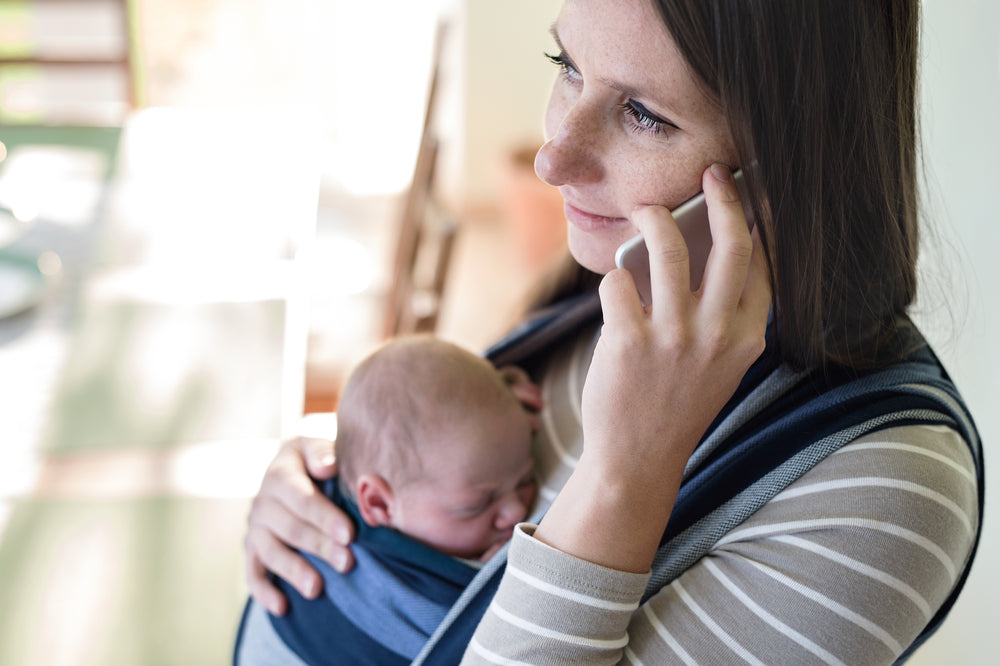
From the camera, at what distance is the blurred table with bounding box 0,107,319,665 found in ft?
3.73

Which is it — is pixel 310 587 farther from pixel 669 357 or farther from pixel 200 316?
pixel 200 316

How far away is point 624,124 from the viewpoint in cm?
86

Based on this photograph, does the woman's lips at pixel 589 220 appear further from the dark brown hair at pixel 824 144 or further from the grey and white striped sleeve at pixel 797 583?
the grey and white striped sleeve at pixel 797 583

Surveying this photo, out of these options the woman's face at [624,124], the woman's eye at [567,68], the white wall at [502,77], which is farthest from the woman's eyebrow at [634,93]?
the white wall at [502,77]

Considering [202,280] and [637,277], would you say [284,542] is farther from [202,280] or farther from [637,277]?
[202,280]

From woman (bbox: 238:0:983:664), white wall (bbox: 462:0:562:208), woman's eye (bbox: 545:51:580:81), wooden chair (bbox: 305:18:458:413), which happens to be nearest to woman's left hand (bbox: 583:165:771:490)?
woman (bbox: 238:0:983:664)

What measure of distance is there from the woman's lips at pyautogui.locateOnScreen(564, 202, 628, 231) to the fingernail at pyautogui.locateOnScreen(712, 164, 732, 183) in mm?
118

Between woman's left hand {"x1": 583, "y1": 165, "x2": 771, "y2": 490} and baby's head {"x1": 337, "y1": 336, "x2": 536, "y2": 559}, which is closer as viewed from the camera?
woman's left hand {"x1": 583, "y1": 165, "x2": 771, "y2": 490}

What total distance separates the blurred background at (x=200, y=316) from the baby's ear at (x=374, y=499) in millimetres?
269

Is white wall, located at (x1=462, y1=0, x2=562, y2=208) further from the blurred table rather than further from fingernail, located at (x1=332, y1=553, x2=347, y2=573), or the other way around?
fingernail, located at (x1=332, y1=553, x2=347, y2=573)

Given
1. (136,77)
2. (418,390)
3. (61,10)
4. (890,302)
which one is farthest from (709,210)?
(61,10)

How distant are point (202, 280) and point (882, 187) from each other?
138cm

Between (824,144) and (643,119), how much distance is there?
17 cm

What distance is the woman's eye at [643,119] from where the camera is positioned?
834 mm
